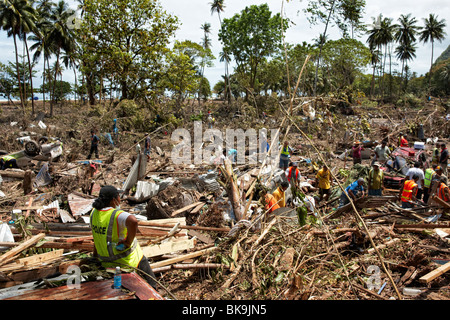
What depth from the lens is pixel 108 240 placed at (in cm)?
262

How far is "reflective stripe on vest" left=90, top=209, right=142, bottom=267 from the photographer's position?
259 centimetres

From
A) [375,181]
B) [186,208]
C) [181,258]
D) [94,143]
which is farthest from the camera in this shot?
[94,143]

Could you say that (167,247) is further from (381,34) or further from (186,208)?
(381,34)

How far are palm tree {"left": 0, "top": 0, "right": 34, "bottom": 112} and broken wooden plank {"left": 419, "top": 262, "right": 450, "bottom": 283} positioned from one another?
28.9m

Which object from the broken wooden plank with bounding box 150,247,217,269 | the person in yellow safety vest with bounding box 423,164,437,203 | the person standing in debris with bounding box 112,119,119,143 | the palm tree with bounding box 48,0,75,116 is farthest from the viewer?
the palm tree with bounding box 48,0,75,116

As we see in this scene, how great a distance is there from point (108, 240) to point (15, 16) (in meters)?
30.4

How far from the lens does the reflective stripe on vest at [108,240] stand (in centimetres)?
259

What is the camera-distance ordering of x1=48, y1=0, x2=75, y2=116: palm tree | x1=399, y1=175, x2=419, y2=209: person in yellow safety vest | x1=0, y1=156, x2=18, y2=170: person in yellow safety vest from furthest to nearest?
x1=48, y1=0, x2=75, y2=116: palm tree, x1=0, y1=156, x2=18, y2=170: person in yellow safety vest, x1=399, y1=175, x2=419, y2=209: person in yellow safety vest

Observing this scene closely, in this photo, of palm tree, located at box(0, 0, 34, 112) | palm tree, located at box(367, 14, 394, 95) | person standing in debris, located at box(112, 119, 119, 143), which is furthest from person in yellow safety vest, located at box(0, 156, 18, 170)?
palm tree, located at box(367, 14, 394, 95)

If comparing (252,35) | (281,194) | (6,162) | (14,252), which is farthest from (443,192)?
(252,35)

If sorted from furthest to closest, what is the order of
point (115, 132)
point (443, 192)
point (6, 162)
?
1. point (115, 132)
2. point (6, 162)
3. point (443, 192)

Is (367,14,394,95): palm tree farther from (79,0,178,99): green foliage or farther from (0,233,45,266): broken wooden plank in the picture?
(0,233,45,266): broken wooden plank

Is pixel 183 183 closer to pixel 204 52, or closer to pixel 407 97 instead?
pixel 204 52
